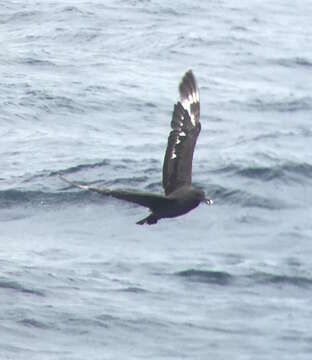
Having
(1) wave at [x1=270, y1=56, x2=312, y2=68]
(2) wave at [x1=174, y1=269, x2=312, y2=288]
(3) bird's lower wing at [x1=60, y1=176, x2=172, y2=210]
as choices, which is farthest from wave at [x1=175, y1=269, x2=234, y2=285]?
(1) wave at [x1=270, y1=56, x2=312, y2=68]

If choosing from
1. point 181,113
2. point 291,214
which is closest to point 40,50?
point 291,214

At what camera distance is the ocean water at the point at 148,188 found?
17.5 m

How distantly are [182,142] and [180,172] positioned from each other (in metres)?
0.34

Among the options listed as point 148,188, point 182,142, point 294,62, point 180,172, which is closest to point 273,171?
point 148,188

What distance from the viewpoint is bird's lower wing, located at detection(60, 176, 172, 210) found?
1308 centimetres

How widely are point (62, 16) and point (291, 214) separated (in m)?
11.3

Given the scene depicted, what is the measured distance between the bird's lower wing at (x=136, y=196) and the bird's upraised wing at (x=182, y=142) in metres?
0.58

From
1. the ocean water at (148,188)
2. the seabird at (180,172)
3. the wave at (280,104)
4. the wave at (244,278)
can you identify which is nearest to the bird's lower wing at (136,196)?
the seabird at (180,172)

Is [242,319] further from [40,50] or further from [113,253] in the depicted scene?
[40,50]

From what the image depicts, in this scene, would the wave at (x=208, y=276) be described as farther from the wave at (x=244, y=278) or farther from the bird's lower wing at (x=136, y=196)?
the bird's lower wing at (x=136, y=196)

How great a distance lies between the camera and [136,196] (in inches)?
536

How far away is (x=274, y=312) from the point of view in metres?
17.9

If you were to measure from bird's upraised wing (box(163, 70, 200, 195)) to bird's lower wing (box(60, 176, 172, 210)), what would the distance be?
0.58 meters

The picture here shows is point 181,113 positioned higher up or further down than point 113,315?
higher up
